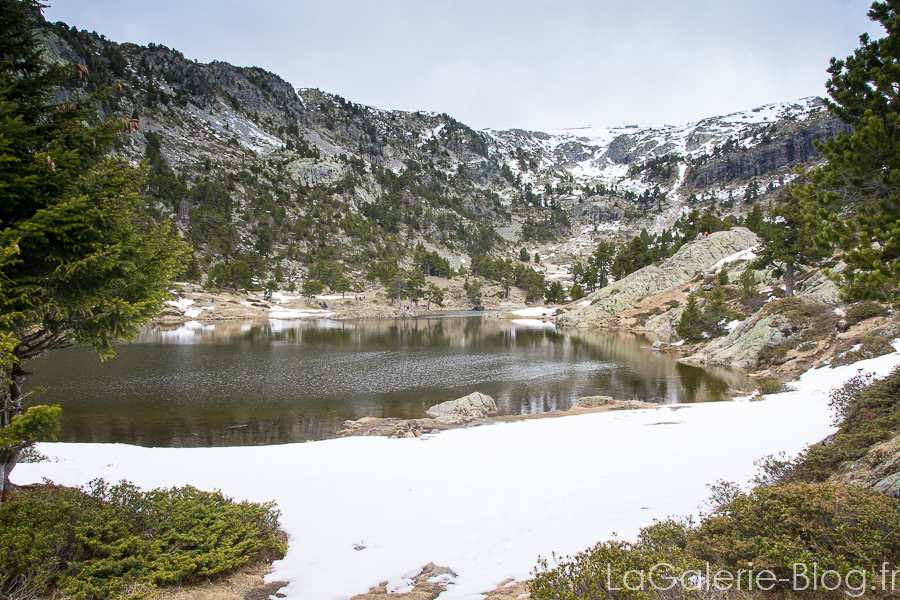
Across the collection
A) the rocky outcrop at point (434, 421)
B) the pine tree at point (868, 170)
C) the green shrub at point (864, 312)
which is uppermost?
the pine tree at point (868, 170)

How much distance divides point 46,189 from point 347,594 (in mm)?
8564

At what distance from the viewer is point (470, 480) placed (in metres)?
11.0

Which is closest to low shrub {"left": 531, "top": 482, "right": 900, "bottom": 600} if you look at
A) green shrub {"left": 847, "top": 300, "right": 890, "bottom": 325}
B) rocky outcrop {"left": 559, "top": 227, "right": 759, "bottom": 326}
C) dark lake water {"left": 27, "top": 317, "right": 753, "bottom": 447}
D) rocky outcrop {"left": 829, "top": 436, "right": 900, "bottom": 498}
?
rocky outcrop {"left": 829, "top": 436, "right": 900, "bottom": 498}

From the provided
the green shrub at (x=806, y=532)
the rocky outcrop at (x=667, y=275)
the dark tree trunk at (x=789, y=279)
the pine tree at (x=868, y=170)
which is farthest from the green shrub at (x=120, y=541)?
the rocky outcrop at (x=667, y=275)

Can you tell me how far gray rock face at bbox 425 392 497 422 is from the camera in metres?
22.5

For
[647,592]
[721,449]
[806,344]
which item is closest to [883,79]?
[721,449]

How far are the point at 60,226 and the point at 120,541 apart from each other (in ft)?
16.9

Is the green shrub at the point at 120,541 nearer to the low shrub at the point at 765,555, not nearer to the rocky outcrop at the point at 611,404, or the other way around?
the low shrub at the point at 765,555

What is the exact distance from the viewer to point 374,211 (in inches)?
6442

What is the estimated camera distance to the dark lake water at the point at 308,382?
21.4m

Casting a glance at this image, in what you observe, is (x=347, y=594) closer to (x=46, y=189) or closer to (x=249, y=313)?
(x=46, y=189)

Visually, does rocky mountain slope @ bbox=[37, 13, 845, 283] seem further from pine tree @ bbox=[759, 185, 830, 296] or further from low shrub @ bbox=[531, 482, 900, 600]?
low shrub @ bbox=[531, 482, 900, 600]

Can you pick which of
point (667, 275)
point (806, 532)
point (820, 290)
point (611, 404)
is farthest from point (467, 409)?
point (667, 275)

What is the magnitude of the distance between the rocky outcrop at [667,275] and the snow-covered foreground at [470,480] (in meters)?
58.5
